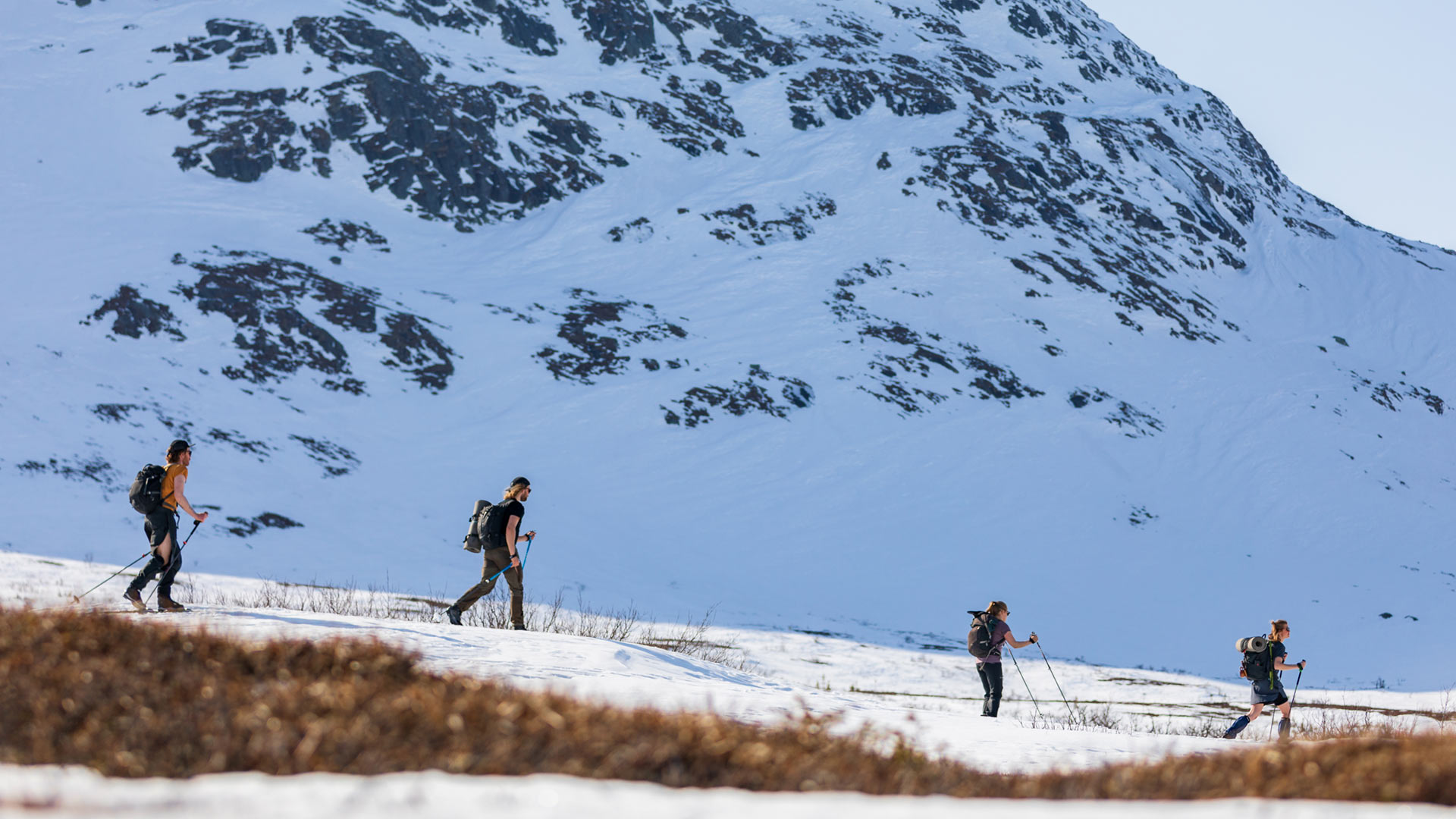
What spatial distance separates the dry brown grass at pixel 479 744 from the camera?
13.0ft

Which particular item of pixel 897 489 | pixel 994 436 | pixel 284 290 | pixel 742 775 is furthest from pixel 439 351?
pixel 742 775

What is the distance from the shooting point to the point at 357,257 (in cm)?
5338

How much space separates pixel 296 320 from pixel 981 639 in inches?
1581

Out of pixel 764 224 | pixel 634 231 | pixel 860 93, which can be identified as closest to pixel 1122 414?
pixel 764 224

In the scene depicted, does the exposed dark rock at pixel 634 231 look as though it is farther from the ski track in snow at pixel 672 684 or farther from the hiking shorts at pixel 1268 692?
the hiking shorts at pixel 1268 692

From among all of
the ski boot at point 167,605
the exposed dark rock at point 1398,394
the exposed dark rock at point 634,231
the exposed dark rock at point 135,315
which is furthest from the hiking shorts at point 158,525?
the exposed dark rock at point 1398,394

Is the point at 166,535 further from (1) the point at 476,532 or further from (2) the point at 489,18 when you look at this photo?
(2) the point at 489,18

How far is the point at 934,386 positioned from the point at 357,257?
29741 millimetres

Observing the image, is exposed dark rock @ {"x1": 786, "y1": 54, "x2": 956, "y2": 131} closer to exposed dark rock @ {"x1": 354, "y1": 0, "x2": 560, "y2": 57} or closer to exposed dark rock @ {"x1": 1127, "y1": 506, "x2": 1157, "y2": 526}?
exposed dark rock @ {"x1": 354, "y1": 0, "x2": 560, "y2": 57}

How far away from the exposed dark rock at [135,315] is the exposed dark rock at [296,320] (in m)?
1.74

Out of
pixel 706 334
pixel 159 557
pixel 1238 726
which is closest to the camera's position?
pixel 159 557

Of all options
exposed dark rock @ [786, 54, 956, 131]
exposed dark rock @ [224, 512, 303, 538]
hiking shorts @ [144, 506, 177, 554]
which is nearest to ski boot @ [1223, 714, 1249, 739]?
hiking shorts @ [144, 506, 177, 554]

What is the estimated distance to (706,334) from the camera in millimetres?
52656

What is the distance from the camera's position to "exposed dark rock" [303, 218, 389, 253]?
54.0 meters
